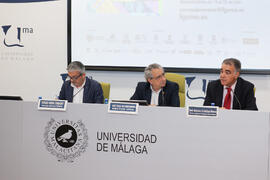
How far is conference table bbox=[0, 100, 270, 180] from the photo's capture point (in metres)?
2.46

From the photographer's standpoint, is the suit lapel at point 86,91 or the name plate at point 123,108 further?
the suit lapel at point 86,91

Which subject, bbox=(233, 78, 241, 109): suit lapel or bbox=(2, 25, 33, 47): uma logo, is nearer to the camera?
bbox=(233, 78, 241, 109): suit lapel

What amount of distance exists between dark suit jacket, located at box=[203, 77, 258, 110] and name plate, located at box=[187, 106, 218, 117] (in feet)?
3.20

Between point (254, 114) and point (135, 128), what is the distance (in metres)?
0.77

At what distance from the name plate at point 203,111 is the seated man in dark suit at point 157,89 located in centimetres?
115

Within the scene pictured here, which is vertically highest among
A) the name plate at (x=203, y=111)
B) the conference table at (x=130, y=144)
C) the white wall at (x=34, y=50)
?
the white wall at (x=34, y=50)

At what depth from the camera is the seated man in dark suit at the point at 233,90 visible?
3.47 m

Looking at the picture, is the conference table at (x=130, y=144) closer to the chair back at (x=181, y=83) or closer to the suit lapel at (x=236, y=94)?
the suit lapel at (x=236, y=94)

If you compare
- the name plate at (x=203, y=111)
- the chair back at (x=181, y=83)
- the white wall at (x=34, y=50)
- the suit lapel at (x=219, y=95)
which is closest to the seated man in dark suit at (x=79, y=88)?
the chair back at (x=181, y=83)

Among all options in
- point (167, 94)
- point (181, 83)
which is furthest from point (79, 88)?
point (181, 83)

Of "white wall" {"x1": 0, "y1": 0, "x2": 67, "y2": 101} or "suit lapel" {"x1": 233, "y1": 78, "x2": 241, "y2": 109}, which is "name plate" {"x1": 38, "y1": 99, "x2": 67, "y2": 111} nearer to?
"suit lapel" {"x1": 233, "y1": 78, "x2": 241, "y2": 109}

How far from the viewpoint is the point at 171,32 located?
15.4 feet

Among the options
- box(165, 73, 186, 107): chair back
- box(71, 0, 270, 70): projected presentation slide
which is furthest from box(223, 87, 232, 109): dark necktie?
box(71, 0, 270, 70): projected presentation slide

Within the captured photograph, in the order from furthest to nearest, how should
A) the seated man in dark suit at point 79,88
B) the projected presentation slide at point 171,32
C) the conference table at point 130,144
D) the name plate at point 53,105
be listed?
the projected presentation slide at point 171,32 < the seated man in dark suit at point 79,88 < the name plate at point 53,105 < the conference table at point 130,144
